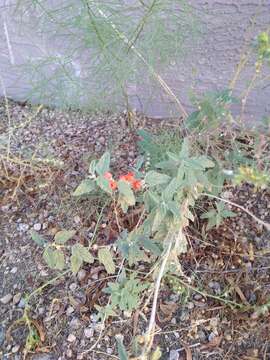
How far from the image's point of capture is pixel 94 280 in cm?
119

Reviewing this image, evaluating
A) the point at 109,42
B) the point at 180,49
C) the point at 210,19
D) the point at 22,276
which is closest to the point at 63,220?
the point at 22,276

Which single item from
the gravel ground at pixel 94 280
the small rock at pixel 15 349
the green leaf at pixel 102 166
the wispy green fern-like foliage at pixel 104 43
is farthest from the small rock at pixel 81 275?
the wispy green fern-like foliage at pixel 104 43

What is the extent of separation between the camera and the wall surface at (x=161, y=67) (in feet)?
4.50

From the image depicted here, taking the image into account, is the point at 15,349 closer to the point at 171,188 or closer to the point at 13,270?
the point at 13,270

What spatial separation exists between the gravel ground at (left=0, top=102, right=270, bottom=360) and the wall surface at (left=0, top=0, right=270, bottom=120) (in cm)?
22

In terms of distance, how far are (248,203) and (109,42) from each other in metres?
0.60

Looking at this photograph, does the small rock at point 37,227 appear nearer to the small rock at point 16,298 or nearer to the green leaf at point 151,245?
the small rock at point 16,298

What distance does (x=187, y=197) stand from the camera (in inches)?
39.0

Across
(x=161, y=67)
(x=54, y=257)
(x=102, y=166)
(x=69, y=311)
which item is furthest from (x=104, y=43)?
(x=69, y=311)

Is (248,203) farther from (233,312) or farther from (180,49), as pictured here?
(180,49)

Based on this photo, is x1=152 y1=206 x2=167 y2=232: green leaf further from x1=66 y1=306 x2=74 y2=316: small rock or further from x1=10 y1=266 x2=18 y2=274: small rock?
x1=10 y1=266 x2=18 y2=274: small rock

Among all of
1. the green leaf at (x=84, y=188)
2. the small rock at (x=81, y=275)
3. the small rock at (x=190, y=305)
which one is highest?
the green leaf at (x=84, y=188)

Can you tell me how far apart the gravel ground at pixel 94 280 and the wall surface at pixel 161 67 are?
224 millimetres

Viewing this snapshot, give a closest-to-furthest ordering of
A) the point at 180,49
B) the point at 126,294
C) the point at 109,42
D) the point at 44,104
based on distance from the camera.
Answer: the point at 126,294 → the point at 109,42 → the point at 180,49 → the point at 44,104
